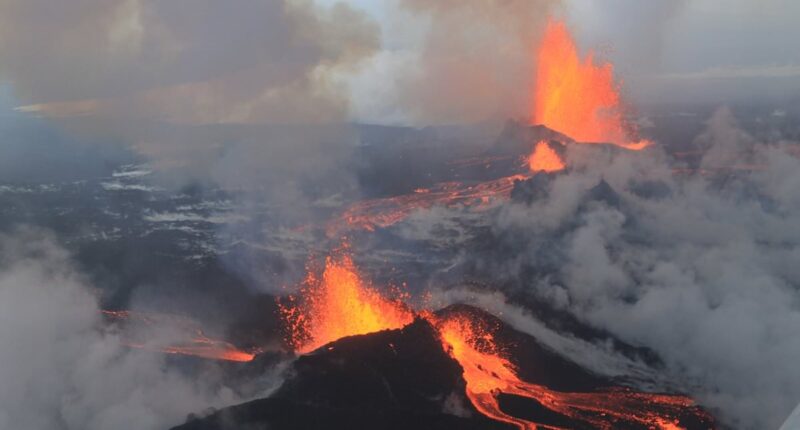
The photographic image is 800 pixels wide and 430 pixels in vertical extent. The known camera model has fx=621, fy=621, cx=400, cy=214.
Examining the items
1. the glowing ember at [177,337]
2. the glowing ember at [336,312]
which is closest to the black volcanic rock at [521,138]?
the glowing ember at [336,312]

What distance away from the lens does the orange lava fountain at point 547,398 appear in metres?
35.0

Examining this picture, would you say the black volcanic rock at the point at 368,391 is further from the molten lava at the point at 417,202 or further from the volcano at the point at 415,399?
the molten lava at the point at 417,202

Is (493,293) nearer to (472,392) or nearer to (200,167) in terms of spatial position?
(472,392)

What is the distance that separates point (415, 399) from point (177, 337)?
74.1ft

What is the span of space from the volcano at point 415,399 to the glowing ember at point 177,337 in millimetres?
10731

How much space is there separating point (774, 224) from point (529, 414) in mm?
67716

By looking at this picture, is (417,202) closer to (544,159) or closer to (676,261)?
(544,159)

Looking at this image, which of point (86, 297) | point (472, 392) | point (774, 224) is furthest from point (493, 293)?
point (774, 224)

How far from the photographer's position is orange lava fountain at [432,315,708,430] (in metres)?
35.0

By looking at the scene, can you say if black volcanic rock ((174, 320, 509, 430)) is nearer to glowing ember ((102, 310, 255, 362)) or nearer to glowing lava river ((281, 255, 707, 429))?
glowing lava river ((281, 255, 707, 429))

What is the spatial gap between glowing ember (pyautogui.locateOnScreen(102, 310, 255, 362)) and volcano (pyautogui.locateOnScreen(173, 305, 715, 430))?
10.7m

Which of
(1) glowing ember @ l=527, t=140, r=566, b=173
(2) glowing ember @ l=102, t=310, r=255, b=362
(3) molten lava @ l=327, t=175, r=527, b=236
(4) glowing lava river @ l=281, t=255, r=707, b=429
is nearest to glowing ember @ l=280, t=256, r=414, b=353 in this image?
(4) glowing lava river @ l=281, t=255, r=707, b=429

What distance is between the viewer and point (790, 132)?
138 meters

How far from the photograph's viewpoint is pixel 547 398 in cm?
3700
